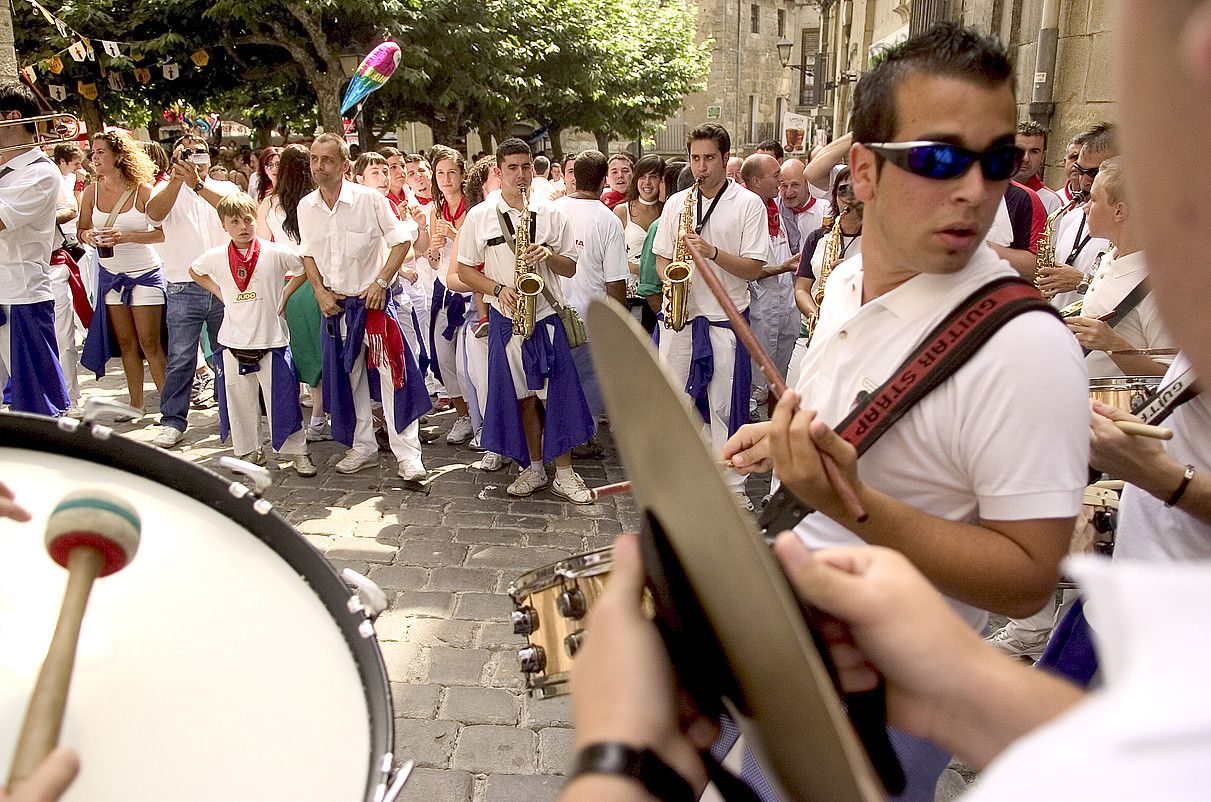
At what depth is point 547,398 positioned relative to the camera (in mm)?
5688

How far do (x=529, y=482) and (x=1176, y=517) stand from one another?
13.6 feet

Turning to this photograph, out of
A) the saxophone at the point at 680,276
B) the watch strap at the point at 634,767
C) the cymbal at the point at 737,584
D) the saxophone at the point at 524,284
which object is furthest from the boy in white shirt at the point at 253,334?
the watch strap at the point at 634,767

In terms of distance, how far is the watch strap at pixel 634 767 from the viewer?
0.85 metres

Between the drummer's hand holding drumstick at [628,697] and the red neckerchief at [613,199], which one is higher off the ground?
the drummer's hand holding drumstick at [628,697]

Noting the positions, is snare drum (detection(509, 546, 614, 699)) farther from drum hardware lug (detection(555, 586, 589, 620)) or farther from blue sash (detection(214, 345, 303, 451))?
blue sash (detection(214, 345, 303, 451))

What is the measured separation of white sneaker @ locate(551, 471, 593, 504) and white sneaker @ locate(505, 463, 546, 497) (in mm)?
104

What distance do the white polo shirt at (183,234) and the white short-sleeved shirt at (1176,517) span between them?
21.0 ft

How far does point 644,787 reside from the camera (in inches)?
33.5

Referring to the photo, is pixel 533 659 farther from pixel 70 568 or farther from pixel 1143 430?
pixel 1143 430

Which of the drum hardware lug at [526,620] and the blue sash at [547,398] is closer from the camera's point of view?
the drum hardware lug at [526,620]

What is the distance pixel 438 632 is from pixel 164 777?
2.74 metres

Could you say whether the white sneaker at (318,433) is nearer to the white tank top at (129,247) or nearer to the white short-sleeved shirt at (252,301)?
the white short-sleeved shirt at (252,301)

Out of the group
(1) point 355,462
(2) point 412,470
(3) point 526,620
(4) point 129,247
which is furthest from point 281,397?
(3) point 526,620

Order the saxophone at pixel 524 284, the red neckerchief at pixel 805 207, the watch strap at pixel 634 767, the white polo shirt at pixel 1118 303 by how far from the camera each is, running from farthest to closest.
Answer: the red neckerchief at pixel 805 207, the saxophone at pixel 524 284, the white polo shirt at pixel 1118 303, the watch strap at pixel 634 767
